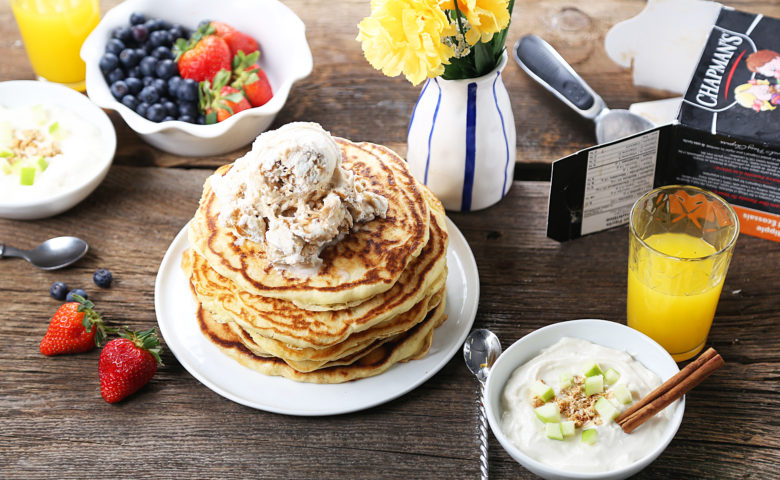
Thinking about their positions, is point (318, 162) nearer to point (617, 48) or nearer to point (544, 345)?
point (544, 345)

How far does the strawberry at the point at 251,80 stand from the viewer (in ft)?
7.59

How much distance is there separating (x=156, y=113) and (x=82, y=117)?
0.23 meters

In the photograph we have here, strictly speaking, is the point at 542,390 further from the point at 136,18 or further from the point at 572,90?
the point at 136,18

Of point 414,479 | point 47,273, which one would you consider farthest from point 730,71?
point 47,273

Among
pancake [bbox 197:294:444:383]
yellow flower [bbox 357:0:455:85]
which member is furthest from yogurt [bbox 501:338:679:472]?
yellow flower [bbox 357:0:455:85]

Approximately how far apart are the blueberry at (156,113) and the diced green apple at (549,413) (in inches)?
53.0

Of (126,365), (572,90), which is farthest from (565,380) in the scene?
(572,90)

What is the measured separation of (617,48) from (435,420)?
4.52ft

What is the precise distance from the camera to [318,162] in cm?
160

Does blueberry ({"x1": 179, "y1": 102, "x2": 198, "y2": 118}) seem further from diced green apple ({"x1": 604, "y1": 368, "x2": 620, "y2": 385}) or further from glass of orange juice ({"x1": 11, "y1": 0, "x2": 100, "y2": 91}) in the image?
diced green apple ({"x1": 604, "y1": 368, "x2": 620, "y2": 385})

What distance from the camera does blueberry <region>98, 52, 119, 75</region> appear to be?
7.53 feet

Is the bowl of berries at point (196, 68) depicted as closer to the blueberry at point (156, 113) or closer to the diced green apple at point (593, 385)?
the blueberry at point (156, 113)

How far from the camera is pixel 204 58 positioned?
2.32 metres

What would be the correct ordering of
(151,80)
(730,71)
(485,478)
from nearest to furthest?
(485,478) → (730,71) → (151,80)
